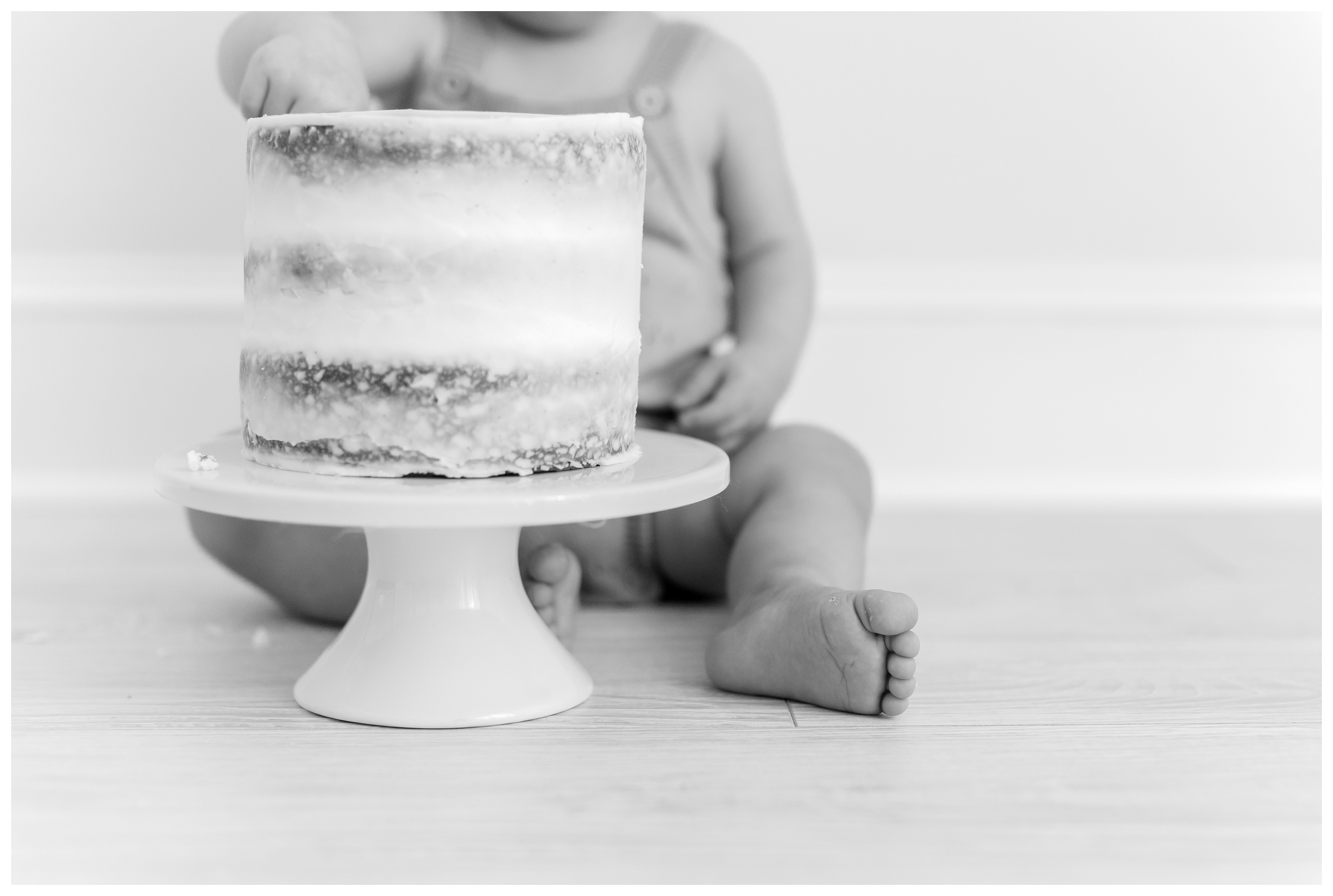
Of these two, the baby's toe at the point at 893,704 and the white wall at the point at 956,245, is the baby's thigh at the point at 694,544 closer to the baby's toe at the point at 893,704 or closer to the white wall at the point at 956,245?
the baby's toe at the point at 893,704

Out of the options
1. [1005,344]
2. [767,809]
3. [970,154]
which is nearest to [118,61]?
[970,154]

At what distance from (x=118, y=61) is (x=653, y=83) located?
2.15 feet

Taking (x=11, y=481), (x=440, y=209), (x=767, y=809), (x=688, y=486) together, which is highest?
(x=440, y=209)

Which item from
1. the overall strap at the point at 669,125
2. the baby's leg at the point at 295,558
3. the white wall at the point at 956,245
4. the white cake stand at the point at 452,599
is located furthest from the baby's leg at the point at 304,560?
the white wall at the point at 956,245

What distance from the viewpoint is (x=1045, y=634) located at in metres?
1.08

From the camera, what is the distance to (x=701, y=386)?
1.14 metres

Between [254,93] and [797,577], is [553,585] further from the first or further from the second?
[254,93]

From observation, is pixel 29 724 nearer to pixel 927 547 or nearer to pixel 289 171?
pixel 289 171

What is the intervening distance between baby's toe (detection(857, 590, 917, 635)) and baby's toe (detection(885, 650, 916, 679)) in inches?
0.6

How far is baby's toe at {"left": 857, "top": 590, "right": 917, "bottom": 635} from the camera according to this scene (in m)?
0.80

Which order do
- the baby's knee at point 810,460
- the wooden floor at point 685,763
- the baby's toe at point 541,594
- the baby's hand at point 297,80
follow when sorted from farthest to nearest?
the baby's knee at point 810,460 < the baby's toe at point 541,594 < the baby's hand at point 297,80 < the wooden floor at point 685,763

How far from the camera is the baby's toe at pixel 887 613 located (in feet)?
2.63

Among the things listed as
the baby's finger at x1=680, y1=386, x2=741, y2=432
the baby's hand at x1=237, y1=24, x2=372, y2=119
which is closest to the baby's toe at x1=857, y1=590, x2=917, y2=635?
the baby's finger at x1=680, y1=386, x2=741, y2=432

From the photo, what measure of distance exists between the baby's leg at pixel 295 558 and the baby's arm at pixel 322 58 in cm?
32
